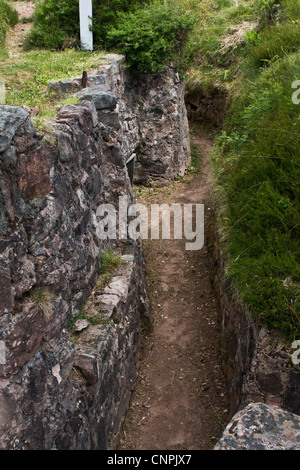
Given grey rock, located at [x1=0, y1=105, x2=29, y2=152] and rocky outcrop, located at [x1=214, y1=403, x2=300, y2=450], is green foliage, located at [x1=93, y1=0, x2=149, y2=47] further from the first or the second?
rocky outcrop, located at [x1=214, y1=403, x2=300, y2=450]

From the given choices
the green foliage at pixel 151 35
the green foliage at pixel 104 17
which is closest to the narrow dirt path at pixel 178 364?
the green foliage at pixel 151 35

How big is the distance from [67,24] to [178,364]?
8399mm

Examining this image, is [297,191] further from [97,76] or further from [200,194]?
[200,194]

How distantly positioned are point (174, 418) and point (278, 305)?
88.1 inches

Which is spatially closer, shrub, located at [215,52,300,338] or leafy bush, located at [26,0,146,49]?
shrub, located at [215,52,300,338]

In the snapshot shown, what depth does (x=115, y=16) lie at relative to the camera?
10.6 m

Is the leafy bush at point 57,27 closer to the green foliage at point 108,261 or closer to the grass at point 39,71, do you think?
the grass at point 39,71

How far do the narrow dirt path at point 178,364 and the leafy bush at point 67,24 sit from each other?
17.0ft

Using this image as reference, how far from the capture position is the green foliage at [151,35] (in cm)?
1007

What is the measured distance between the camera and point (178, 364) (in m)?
6.50

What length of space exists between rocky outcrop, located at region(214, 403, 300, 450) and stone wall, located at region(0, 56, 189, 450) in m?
1.48

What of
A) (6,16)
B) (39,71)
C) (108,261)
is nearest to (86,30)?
(39,71)

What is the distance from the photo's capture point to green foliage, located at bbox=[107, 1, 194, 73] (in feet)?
33.0

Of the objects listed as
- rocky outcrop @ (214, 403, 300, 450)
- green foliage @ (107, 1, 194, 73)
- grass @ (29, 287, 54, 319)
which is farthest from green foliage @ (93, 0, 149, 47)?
rocky outcrop @ (214, 403, 300, 450)
